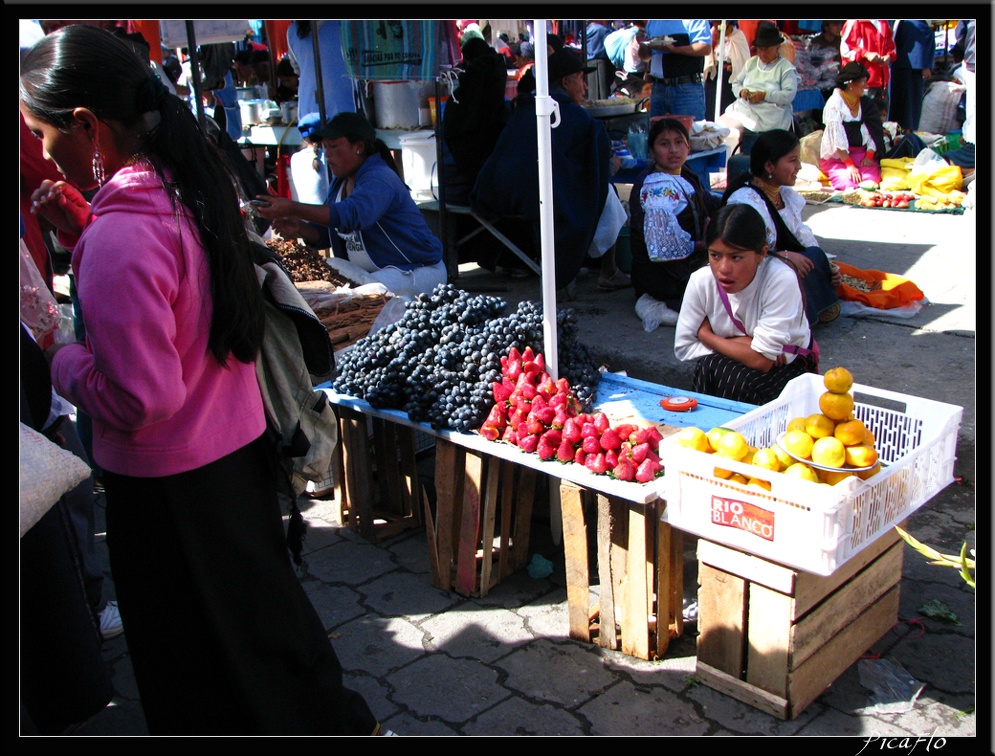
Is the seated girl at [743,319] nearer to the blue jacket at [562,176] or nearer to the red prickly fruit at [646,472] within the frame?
the red prickly fruit at [646,472]

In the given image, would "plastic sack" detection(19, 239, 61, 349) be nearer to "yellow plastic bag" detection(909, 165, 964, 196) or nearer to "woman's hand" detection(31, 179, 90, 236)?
"woman's hand" detection(31, 179, 90, 236)

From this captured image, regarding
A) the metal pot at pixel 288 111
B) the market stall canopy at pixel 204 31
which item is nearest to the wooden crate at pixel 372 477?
the market stall canopy at pixel 204 31

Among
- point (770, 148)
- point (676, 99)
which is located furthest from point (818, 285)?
point (676, 99)

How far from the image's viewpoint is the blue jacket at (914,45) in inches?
442

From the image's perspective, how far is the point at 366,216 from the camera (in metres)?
4.62

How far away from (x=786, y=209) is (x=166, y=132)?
403 cm

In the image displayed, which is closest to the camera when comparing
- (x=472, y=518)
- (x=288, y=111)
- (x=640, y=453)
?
(x=640, y=453)

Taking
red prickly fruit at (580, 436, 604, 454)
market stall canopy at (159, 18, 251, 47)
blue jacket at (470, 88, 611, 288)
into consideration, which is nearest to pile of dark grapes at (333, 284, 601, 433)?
red prickly fruit at (580, 436, 604, 454)

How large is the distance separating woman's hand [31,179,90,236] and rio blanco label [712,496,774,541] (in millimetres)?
1850

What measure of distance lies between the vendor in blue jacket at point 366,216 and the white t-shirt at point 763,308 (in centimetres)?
181

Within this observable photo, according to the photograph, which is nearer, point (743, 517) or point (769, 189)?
point (743, 517)

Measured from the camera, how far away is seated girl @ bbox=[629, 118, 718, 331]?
5324 millimetres

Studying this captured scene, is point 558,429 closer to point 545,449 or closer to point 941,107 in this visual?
point 545,449
